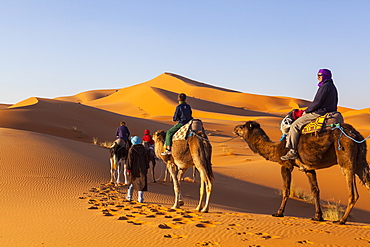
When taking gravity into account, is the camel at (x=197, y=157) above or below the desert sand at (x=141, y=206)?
above

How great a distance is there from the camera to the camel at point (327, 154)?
820 centimetres

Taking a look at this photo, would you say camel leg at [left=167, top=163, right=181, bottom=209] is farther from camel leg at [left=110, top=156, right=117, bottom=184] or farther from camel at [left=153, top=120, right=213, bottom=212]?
camel leg at [left=110, top=156, right=117, bottom=184]

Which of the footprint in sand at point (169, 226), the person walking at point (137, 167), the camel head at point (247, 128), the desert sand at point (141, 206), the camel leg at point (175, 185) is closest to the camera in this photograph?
the desert sand at point (141, 206)

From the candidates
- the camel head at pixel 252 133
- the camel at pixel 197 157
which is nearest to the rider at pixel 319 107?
the camel head at pixel 252 133

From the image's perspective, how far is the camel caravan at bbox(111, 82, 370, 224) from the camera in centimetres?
826

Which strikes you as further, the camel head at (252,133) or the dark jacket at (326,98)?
the camel head at (252,133)

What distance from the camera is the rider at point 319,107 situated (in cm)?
869

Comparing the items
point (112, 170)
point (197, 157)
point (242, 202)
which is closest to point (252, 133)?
point (197, 157)

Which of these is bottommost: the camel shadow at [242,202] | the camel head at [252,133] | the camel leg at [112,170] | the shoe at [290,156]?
the camel shadow at [242,202]

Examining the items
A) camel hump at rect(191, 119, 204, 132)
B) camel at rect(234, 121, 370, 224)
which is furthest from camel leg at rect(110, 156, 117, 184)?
camel at rect(234, 121, 370, 224)

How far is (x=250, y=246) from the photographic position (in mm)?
5992

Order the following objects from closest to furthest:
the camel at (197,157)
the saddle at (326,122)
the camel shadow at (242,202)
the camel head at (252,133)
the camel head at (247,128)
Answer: the saddle at (326,122), the camel at (197,157), the camel head at (252,133), the camel head at (247,128), the camel shadow at (242,202)

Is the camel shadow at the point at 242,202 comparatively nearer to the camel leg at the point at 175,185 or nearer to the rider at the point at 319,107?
the camel leg at the point at 175,185

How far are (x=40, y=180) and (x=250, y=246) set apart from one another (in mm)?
9188
